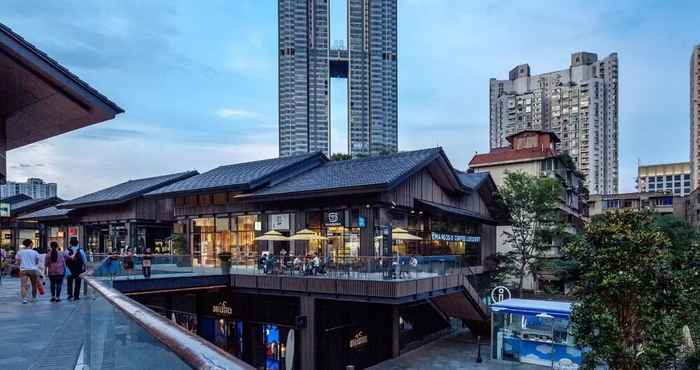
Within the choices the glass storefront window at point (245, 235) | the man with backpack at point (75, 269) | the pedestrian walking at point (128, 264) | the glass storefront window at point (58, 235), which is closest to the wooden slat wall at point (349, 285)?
the pedestrian walking at point (128, 264)

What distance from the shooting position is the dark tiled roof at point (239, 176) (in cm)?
2897


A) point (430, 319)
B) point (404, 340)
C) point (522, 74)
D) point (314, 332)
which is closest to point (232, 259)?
point (314, 332)

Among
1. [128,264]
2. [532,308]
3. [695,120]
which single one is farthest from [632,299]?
[695,120]

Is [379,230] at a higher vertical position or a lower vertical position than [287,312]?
higher

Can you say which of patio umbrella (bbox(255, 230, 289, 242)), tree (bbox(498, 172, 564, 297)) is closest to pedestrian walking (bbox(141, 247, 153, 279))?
patio umbrella (bbox(255, 230, 289, 242))

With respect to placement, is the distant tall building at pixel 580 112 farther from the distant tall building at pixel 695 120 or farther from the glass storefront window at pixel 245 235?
the glass storefront window at pixel 245 235

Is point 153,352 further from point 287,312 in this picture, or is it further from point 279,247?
point 279,247

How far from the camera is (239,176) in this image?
103ft

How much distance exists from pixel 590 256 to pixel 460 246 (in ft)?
77.4

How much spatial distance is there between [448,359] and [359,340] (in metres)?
4.49

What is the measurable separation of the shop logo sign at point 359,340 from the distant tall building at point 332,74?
9078 centimetres

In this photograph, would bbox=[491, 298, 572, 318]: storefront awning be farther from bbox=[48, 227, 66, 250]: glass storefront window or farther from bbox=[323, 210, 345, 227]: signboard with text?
bbox=[48, 227, 66, 250]: glass storefront window

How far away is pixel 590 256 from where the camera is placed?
13.3m

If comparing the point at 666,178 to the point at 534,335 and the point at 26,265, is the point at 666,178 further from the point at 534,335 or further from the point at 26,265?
the point at 26,265
